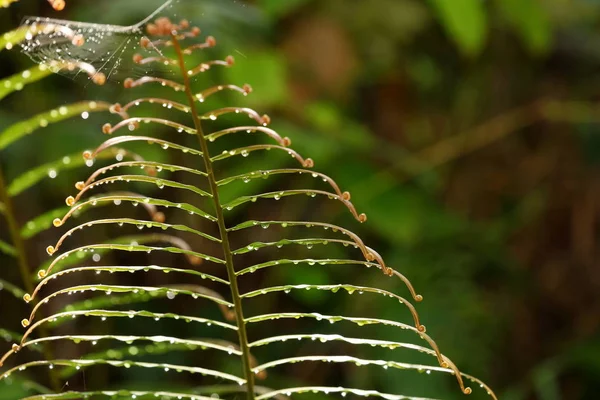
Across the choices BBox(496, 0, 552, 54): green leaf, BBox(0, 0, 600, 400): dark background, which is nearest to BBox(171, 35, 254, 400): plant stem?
BBox(0, 0, 600, 400): dark background

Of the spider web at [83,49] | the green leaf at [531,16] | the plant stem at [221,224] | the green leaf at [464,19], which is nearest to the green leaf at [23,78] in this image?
the spider web at [83,49]

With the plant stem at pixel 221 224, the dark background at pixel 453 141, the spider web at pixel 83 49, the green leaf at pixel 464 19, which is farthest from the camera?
the dark background at pixel 453 141

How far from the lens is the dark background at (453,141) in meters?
1.62

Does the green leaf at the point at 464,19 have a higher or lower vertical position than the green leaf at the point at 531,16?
lower

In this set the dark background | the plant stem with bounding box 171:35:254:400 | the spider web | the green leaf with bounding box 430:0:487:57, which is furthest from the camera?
the dark background

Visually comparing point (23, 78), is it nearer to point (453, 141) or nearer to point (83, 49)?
point (83, 49)

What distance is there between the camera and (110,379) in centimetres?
171

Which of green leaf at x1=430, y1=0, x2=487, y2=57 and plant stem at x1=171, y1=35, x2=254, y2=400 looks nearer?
plant stem at x1=171, y1=35, x2=254, y2=400

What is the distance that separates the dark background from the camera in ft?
5.31

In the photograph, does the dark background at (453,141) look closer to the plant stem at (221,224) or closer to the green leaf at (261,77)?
the green leaf at (261,77)

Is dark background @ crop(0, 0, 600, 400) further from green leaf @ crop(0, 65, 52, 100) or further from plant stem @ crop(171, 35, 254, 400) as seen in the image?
plant stem @ crop(171, 35, 254, 400)

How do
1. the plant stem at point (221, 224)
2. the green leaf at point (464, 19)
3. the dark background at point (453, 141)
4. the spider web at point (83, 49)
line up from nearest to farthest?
the plant stem at point (221, 224) < the spider web at point (83, 49) < the green leaf at point (464, 19) < the dark background at point (453, 141)

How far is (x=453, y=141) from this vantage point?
198 centimetres

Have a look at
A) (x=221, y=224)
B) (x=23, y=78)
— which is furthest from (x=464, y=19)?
(x=221, y=224)
